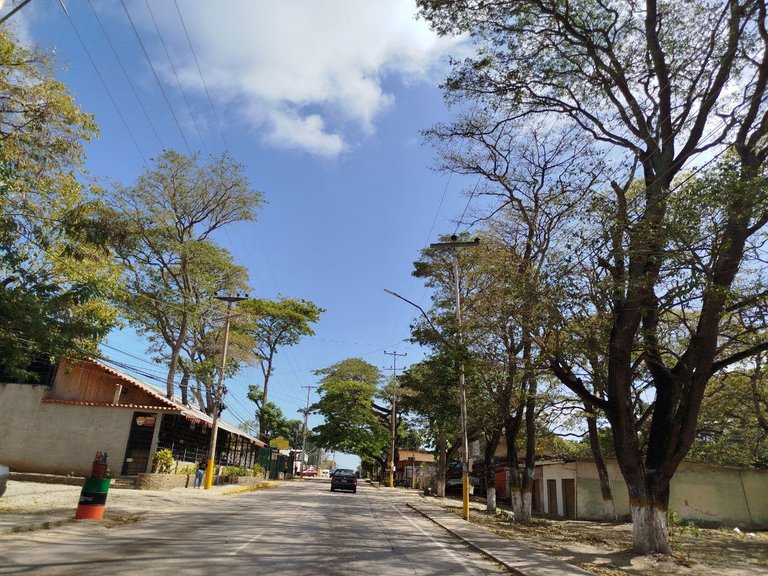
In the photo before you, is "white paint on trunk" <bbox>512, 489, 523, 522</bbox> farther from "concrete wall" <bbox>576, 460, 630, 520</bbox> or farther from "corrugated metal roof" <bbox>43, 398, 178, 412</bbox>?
"corrugated metal roof" <bbox>43, 398, 178, 412</bbox>

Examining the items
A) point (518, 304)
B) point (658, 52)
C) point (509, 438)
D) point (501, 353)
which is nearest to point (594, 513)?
point (509, 438)

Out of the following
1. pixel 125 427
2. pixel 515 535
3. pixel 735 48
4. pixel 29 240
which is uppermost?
pixel 735 48

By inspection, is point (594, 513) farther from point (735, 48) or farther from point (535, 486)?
point (735, 48)

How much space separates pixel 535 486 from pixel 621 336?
24.7 metres

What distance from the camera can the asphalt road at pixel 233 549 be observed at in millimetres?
7285

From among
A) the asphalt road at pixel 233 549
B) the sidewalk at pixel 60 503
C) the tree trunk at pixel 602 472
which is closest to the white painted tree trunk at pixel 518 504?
the tree trunk at pixel 602 472

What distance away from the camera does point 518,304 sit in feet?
47.0

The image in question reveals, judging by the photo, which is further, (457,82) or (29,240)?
(29,240)

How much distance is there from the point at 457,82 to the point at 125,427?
68.2 ft

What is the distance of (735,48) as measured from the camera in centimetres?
1088

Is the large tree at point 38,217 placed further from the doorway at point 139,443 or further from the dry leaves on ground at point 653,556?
the dry leaves on ground at point 653,556

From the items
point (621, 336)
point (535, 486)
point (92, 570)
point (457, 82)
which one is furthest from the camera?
point (535, 486)

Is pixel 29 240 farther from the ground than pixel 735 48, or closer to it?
closer to it

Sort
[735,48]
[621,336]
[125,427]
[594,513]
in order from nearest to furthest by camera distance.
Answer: [735,48] < [621,336] < [125,427] < [594,513]
